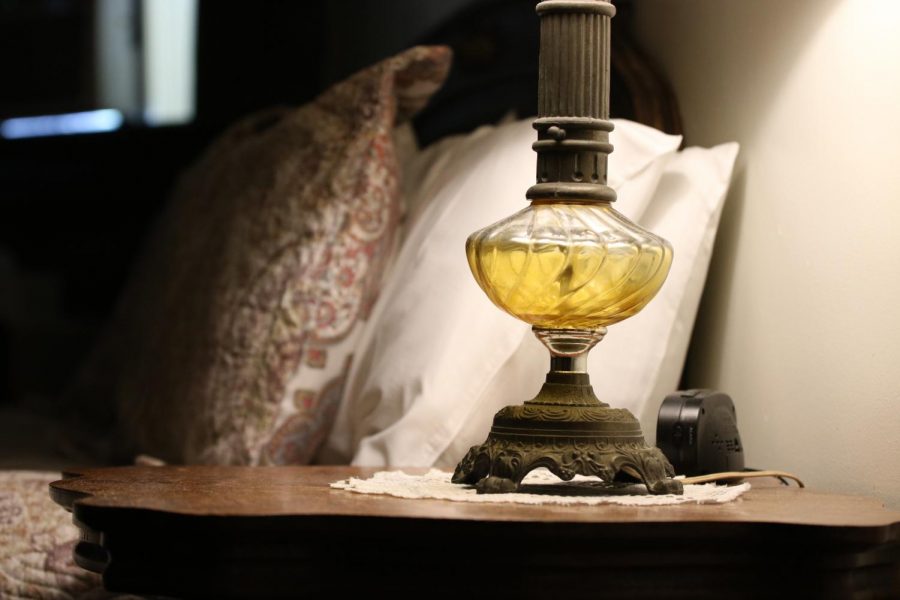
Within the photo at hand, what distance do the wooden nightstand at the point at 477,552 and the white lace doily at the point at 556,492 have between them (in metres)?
0.08

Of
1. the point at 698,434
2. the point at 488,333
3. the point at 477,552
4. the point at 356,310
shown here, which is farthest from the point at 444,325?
the point at 477,552

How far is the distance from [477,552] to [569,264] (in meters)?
0.25

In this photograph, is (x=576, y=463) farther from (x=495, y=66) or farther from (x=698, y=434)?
(x=495, y=66)

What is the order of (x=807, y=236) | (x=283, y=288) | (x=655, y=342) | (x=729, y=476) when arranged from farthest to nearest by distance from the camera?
(x=283, y=288) < (x=655, y=342) < (x=807, y=236) < (x=729, y=476)

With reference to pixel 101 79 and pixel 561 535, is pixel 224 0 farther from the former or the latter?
pixel 561 535

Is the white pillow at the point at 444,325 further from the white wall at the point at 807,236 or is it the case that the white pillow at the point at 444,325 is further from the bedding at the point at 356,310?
the white wall at the point at 807,236

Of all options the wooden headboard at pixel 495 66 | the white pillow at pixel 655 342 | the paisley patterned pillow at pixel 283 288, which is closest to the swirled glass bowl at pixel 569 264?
the white pillow at pixel 655 342

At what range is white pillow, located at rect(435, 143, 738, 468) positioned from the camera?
1.25 meters

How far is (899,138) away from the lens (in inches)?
39.1

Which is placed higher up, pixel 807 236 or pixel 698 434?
pixel 807 236

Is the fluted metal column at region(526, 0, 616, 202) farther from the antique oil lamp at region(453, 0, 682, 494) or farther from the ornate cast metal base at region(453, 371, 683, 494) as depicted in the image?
the ornate cast metal base at region(453, 371, 683, 494)

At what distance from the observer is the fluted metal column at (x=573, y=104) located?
0.93 m

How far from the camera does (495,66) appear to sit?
6.01 ft

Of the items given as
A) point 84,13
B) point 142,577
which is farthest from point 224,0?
point 142,577
